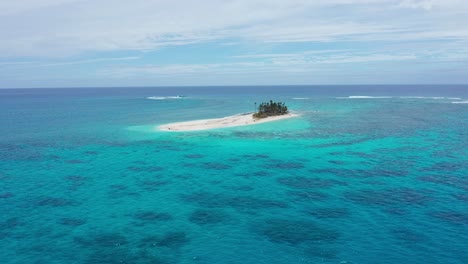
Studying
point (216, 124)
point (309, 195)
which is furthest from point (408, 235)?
point (216, 124)

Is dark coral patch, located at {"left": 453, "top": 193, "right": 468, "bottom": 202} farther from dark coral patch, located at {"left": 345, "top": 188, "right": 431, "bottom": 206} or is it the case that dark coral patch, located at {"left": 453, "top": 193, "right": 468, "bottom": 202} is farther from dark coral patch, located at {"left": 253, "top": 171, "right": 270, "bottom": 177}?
dark coral patch, located at {"left": 253, "top": 171, "right": 270, "bottom": 177}

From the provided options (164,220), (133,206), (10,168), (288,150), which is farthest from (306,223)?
(10,168)

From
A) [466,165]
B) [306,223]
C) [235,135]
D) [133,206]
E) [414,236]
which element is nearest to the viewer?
[414,236]

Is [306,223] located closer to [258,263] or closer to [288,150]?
[258,263]

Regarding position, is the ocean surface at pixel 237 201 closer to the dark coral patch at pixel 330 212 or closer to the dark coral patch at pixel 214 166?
the dark coral patch at pixel 330 212

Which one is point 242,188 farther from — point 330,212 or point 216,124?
point 216,124
